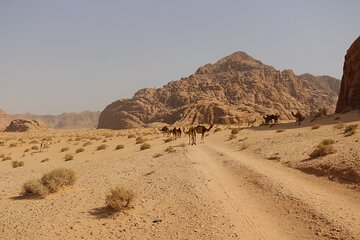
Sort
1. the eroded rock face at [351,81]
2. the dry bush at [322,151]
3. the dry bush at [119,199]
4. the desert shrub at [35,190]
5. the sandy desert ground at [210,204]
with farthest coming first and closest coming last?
the eroded rock face at [351,81], the dry bush at [322,151], the desert shrub at [35,190], the dry bush at [119,199], the sandy desert ground at [210,204]

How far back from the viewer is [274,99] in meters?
137

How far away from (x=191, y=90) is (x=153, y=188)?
122514 mm

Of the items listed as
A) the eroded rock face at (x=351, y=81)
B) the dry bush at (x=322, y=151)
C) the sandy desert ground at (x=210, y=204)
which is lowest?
the sandy desert ground at (x=210, y=204)

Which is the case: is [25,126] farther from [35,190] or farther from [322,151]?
[322,151]

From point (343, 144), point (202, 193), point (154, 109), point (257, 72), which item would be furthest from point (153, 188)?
point (257, 72)

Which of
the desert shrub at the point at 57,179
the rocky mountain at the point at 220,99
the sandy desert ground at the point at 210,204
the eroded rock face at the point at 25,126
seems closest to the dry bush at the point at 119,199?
the sandy desert ground at the point at 210,204

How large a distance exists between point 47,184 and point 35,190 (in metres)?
0.58

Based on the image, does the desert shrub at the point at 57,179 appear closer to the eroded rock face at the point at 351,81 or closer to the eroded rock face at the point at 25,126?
the eroded rock face at the point at 351,81

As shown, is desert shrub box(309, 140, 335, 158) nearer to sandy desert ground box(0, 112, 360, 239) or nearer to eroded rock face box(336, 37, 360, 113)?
sandy desert ground box(0, 112, 360, 239)

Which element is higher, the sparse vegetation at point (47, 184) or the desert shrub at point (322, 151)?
the desert shrub at point (322, 151)

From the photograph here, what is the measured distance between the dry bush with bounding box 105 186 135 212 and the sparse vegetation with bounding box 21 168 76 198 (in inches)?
139

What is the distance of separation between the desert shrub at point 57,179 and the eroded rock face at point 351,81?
35203 mm

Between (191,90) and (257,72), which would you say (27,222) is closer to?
(191,90)

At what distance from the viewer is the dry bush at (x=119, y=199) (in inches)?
419
